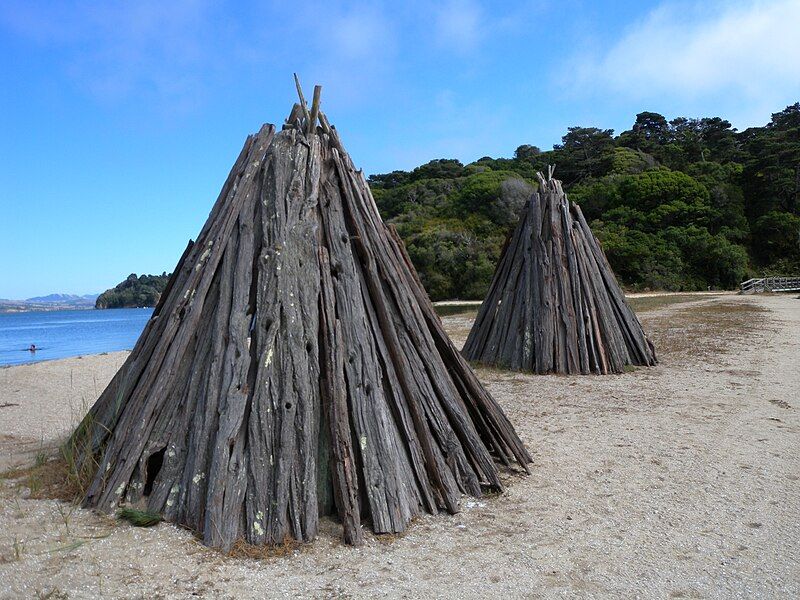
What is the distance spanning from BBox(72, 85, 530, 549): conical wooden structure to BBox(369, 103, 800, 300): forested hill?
32525 millimetres

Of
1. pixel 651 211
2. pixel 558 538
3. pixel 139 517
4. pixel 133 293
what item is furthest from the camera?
pixel 133 293

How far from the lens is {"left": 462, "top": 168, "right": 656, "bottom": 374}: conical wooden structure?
10.6m

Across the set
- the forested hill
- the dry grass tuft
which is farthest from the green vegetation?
the forested hill

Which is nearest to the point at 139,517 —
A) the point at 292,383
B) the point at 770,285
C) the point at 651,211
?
the point at 292,383

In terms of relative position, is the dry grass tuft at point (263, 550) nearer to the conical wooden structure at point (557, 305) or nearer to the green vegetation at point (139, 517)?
the green vegetation at point (139, 517)

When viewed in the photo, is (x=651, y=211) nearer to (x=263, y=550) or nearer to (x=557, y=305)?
(x=557, y=305)

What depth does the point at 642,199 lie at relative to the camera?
4447 cm

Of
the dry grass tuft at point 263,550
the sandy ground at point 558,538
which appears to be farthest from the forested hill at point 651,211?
the dry grass tuft at point 263,550

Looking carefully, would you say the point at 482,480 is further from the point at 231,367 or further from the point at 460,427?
the point at 231,367

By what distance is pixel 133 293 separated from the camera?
325ft

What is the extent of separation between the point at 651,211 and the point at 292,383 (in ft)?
143

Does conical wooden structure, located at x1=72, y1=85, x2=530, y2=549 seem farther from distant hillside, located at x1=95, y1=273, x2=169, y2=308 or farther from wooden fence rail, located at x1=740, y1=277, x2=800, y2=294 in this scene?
distant hillside, located at x1=95, y1=273, x2=169, y2=308

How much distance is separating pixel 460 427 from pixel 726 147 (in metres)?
58.9

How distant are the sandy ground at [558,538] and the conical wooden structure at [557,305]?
3.15 meters
